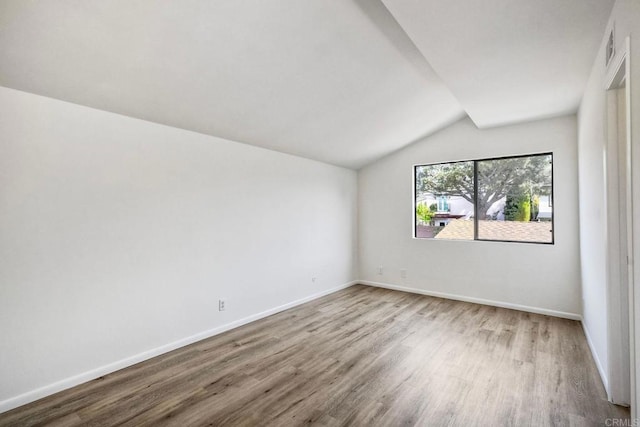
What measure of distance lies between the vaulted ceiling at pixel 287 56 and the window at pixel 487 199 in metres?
1.01

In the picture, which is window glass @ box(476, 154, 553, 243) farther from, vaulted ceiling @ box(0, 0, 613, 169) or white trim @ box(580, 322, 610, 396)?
white trim @ box(580, 322, 610, 396)

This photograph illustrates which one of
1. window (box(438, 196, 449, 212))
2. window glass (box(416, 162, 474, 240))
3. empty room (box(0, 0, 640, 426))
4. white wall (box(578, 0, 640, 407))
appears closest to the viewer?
white wall (box(578, 0, 640, 407))

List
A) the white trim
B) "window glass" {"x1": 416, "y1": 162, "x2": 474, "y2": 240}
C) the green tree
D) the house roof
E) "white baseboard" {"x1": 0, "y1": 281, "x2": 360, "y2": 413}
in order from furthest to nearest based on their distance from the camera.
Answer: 1. "window glass" {"x1": 416, "y1": 162, "x2": 474, "y2": 240}
2. the green tree
3. the house roof
4. the white trim
5. "white baseboard" {"x1": 0, "y1": 281, "x2": 360, "y2": 413}

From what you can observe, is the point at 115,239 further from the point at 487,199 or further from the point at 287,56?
the point at 487,199

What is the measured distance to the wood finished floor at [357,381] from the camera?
6.82 feet

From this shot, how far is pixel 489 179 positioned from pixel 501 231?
781mm

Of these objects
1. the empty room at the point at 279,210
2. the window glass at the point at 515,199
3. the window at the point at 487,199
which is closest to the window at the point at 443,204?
the window at the point at 487,199

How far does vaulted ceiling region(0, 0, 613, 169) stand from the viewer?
76.6 inches

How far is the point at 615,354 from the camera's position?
2.19 m

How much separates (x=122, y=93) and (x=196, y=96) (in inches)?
21.8

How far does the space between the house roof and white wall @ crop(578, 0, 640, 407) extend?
537 millimetres

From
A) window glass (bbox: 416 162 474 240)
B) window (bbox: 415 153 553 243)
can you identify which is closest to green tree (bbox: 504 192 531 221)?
window (bbox: 415 153 553 243)

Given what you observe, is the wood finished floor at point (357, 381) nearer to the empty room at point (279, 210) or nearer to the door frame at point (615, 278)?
the empty room at point (279, 210)

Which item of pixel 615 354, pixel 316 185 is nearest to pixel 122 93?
pixel 316 185
